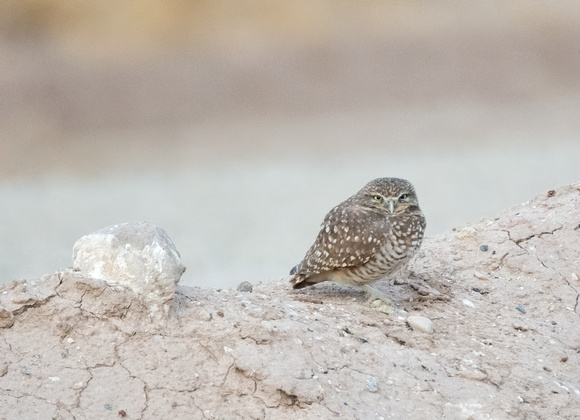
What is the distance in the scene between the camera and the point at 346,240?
123 inches

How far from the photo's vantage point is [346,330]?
2826mm

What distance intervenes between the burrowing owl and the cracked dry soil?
129 mm

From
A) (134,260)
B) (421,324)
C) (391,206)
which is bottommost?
(421,324)

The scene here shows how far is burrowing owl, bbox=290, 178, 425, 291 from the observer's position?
308 cm

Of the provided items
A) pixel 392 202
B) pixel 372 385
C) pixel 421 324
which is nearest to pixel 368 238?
pixel 392 202

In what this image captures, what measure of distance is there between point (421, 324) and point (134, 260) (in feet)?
3.56

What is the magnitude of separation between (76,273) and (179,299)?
1.12ft

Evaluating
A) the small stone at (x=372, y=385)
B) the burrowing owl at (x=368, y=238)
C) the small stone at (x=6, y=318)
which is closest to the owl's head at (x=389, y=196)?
the burrowing owl at (x=368, y=238)

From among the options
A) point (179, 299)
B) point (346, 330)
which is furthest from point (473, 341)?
point (179, 299)

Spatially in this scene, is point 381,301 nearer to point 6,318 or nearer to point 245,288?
point 245,288

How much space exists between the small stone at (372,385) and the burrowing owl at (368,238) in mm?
632

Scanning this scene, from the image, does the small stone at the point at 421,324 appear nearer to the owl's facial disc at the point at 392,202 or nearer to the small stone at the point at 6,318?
the owl's facial disc at the point at 392,202

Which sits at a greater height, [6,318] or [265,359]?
[6,318]

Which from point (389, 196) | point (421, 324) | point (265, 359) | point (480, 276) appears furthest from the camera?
point (480, 276)
